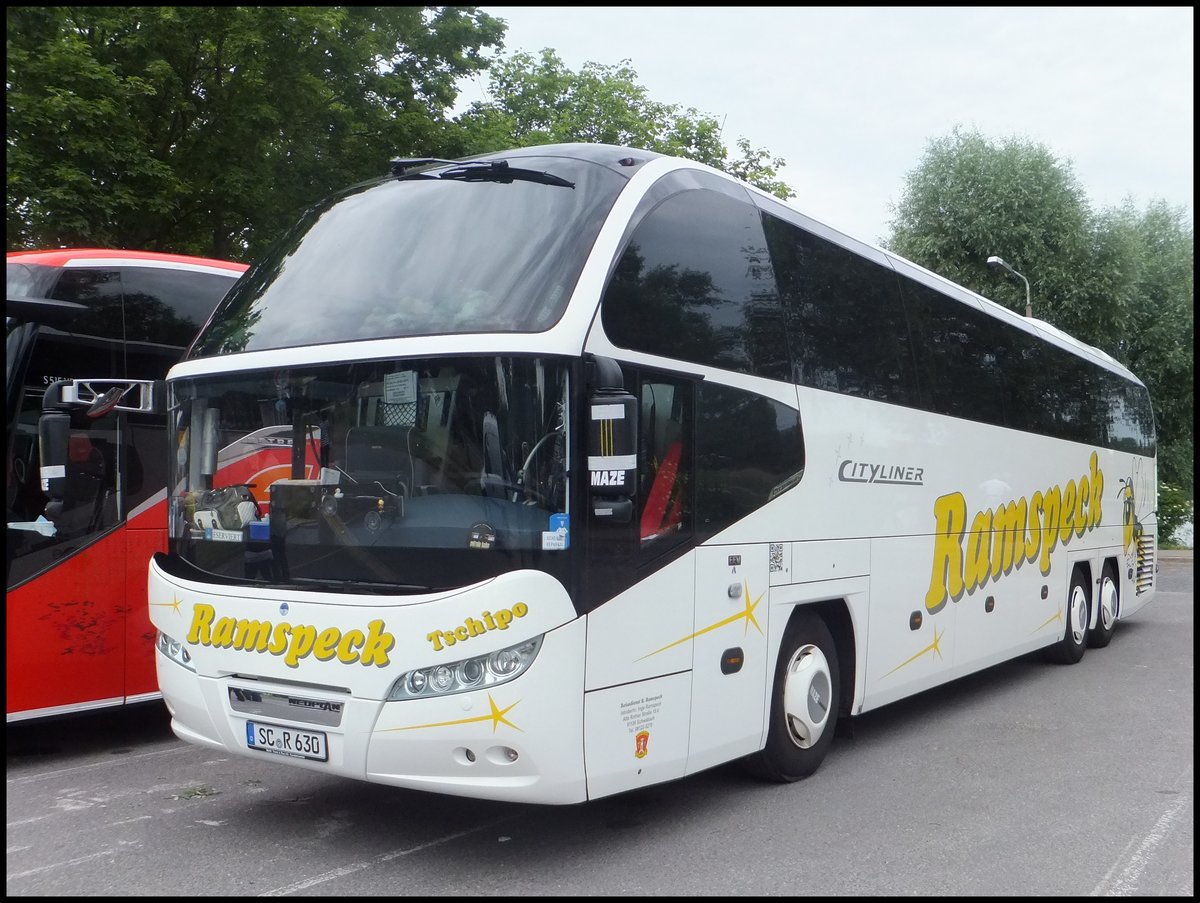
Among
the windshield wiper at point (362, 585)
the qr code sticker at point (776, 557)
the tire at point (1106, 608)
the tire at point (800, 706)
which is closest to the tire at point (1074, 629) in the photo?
the tire at point (1106, 608)

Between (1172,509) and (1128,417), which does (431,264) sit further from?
(1172,509)

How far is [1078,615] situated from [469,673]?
10.0m

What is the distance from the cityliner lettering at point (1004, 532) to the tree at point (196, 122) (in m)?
10.4

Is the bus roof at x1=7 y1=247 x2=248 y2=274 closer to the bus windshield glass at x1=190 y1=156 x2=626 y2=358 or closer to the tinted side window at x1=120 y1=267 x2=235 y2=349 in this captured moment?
the tinted side window at x1=120 y1=267 x2=235 y2=349

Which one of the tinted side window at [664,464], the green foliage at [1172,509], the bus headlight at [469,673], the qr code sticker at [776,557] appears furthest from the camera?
the green foliage at [1172,509]

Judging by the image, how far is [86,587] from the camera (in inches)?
309

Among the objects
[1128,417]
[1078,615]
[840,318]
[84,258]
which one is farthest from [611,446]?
[1128,417]

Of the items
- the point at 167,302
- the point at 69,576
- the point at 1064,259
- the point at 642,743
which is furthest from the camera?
the point at 1064,259

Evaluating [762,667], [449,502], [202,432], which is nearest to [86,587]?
[202,432]

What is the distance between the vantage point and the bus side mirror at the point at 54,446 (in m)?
6.64

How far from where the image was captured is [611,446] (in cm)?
525

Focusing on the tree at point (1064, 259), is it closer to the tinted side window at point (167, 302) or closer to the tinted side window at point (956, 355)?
the tinted side window at point (956, 355)

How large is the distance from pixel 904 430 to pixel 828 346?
51.6 inches

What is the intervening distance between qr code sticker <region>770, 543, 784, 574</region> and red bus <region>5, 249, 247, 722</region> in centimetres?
404
